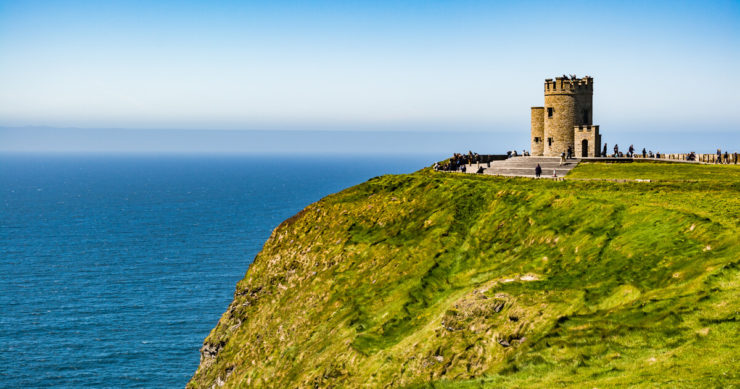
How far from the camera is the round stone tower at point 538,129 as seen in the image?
80438 millimetres

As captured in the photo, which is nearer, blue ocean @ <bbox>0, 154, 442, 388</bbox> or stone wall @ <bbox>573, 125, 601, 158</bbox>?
blue ocean @ <bbox>0, 154, 442, 388</bbox>

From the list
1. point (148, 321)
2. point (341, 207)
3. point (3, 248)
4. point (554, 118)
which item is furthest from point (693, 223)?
point (3, 248)

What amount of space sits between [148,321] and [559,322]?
60.5m

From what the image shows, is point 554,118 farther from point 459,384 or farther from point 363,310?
point 459,384

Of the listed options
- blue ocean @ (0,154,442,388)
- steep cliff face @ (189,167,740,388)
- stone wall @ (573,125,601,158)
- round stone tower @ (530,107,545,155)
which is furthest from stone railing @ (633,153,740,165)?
blue ocean @ (0,154,442,388)

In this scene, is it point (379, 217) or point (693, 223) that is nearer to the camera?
point (693, 223)

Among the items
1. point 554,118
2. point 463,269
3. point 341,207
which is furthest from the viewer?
point 554,118

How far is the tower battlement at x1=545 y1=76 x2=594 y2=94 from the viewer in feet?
251

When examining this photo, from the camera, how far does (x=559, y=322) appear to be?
21.9 m

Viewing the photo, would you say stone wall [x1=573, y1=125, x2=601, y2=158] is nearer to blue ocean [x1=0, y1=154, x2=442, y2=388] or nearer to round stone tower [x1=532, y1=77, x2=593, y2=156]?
round stone tower [x1=532, y1=77, x2=593, y2=156]

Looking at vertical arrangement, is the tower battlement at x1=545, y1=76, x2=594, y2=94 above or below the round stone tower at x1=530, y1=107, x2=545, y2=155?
above

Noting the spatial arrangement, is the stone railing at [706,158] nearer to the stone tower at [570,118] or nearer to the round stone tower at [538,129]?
the stone tower at [570,118]

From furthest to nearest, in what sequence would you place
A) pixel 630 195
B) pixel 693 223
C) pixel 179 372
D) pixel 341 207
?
pixel 179 372
pixel 341 207
pixel 630 195
pixel 693 223

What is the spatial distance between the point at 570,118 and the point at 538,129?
449cm
